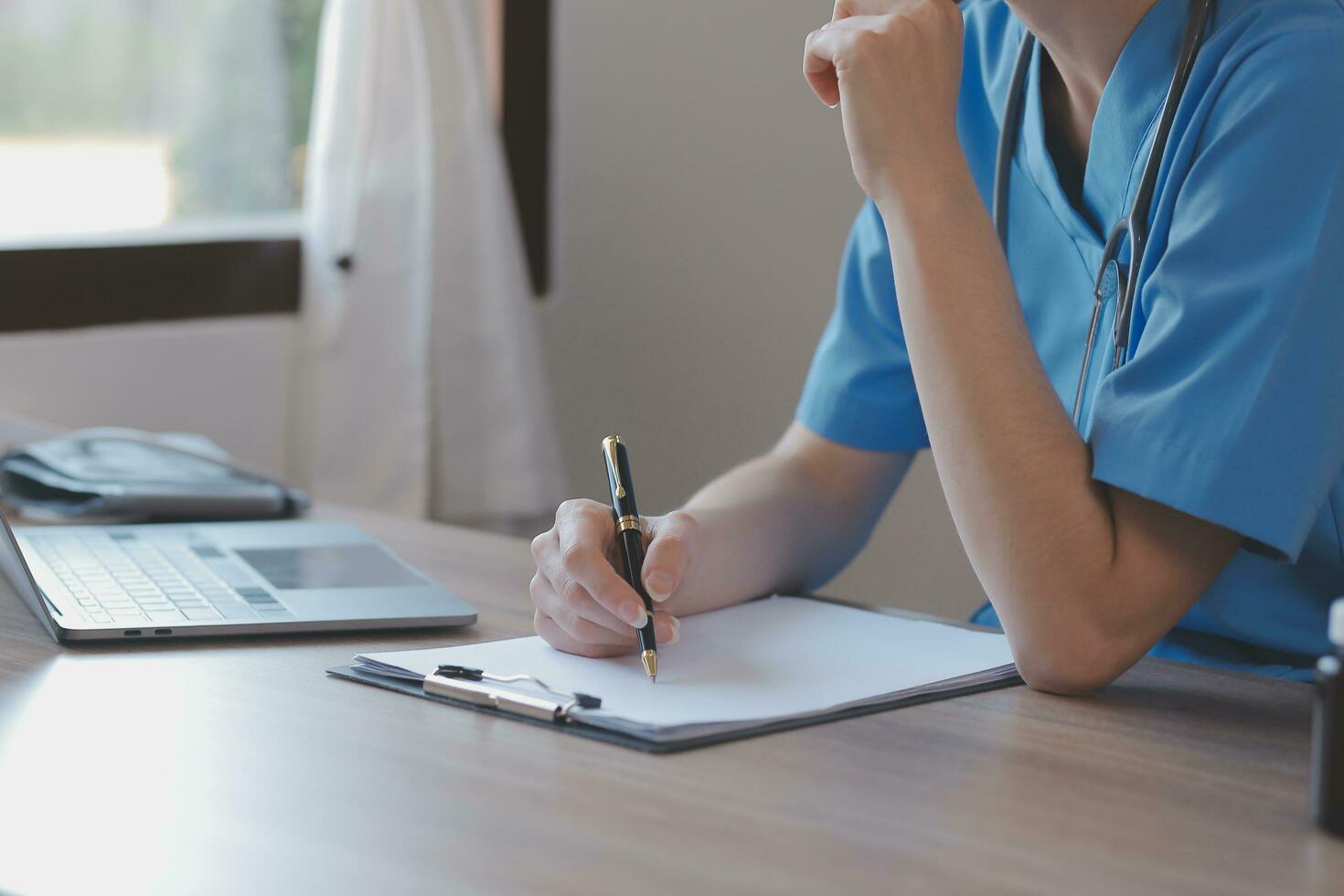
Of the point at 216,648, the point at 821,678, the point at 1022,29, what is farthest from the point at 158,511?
the point at 1022,29

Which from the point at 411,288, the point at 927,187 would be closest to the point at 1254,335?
the point at 927,187

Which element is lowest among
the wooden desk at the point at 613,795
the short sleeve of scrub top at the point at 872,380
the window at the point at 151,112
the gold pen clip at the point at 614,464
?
the wooden desk at the point at 613,795

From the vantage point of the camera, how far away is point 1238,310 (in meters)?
0.92

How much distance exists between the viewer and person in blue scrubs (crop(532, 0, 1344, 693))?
91 cm

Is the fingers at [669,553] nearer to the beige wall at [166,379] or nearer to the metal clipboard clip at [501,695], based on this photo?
the metal clipboard clip at [501,695]

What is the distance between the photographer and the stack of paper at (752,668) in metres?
0.85

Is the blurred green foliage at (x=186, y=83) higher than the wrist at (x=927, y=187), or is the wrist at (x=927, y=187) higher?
the blurred green foliage at (x=186, y=83)

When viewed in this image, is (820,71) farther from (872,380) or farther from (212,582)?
(212,582)

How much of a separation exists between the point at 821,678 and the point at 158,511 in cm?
73

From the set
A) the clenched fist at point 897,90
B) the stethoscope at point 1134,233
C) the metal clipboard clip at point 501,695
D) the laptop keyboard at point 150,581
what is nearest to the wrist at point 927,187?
the clenched fist at point 897,90

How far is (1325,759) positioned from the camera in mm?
703

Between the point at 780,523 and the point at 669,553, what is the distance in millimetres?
190

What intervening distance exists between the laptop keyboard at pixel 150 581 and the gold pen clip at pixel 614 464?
0.23 metres

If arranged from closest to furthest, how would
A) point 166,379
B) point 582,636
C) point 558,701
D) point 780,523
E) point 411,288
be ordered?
1. point 558,701
2. point 582,636
3. point 780,523
4. point 166,379
5. point 411,288
